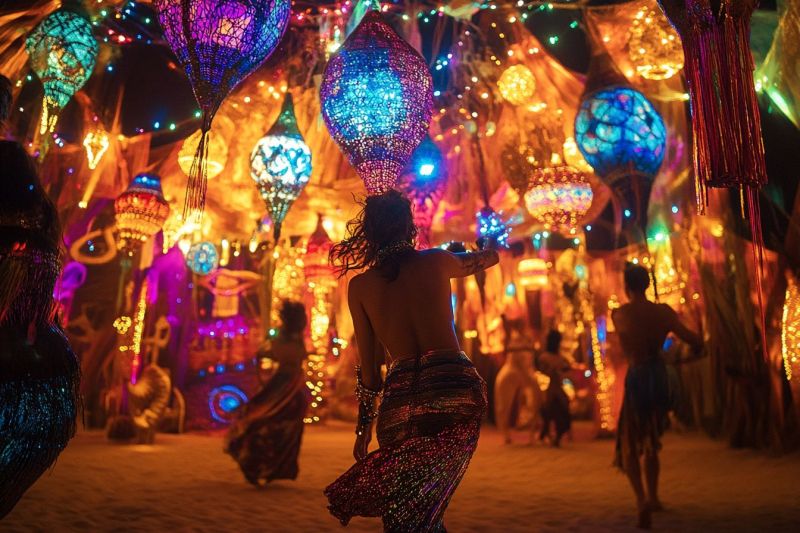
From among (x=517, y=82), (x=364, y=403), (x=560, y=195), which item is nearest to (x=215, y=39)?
(x=364, y=403)

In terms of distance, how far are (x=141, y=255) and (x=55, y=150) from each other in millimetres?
3795

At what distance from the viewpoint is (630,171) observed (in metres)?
4.06

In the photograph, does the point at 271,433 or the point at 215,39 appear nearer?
the point at 215,39

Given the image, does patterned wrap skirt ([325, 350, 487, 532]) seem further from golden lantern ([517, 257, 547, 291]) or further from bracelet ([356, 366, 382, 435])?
golden lantern ([517, 257, 547, 291])

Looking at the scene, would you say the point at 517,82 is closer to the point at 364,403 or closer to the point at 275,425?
the point at 275,425

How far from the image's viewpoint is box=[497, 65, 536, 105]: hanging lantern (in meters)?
5.96

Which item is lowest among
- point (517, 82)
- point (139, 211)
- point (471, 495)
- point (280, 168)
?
point (471, 495)

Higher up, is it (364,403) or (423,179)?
(423,179)

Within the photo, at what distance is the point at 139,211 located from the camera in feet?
21.2

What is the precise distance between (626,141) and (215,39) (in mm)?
2753

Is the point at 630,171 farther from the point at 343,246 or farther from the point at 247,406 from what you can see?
the point at 247,406

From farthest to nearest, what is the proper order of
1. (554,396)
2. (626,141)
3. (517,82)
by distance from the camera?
(554,396) → (517,82) → (626,141)

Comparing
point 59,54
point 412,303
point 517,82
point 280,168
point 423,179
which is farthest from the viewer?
point 517,82

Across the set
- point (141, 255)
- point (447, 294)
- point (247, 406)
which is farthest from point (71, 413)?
point (141, 255)
